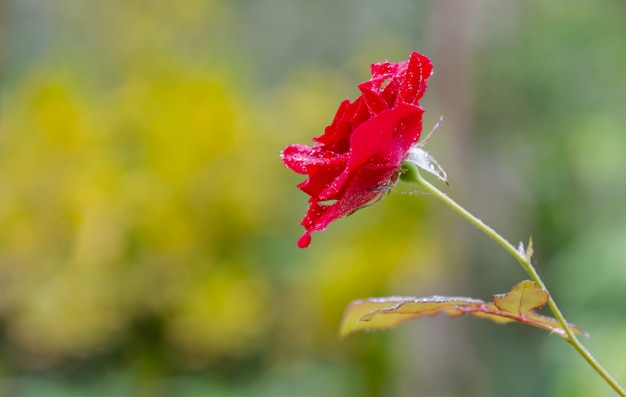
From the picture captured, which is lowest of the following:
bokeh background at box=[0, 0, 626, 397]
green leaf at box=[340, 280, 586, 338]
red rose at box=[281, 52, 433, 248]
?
green leaf at box=[340, 280, 586, 338]

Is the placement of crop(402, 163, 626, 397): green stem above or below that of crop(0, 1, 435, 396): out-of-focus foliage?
below

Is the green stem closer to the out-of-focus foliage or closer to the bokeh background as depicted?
the bokeh background

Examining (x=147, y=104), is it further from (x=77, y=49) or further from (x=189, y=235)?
(x=77, y=49)

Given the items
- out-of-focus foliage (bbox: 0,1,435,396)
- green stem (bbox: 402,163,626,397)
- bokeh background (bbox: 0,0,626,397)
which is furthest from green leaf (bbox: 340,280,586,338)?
out-of-focus foliage (bbox: 0,1,435,396)

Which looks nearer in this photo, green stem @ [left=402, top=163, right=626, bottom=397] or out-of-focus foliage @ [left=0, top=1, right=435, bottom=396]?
green stem @ [left=402, top=163, right=626, bottom=397]

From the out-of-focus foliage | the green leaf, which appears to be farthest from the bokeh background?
the green leaf

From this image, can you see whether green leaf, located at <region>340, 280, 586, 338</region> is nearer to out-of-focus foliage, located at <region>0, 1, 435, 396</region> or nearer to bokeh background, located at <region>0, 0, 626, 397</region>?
bokeh background, located at <region>0, 0, 626, 397</region>
